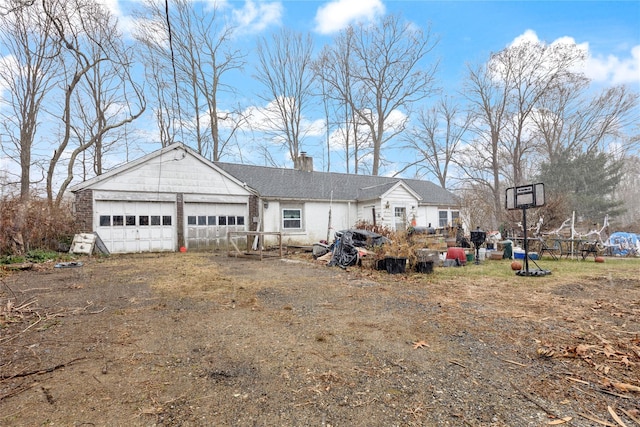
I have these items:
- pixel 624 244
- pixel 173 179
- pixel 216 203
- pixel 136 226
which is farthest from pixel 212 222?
pixel 624 244

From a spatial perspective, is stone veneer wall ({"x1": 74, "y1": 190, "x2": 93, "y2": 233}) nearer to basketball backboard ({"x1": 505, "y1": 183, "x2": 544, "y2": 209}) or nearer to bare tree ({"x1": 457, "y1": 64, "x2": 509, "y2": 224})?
basketball backboard ({"x1": 505, "y1": 183, "x2": 544, "y2": 209})

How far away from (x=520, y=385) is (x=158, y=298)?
17.7ft

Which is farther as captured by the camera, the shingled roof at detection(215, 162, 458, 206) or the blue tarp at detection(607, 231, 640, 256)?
the shingled roof at detection(215, 162, 458, 206)

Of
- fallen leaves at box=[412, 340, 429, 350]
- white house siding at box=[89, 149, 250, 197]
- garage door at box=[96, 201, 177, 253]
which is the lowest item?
fallen leaves at box=[412, 340, 429, 350]

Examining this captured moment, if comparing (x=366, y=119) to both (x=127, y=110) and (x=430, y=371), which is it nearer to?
(x=127, y=110)

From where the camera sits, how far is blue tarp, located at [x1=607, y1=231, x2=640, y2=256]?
11.8m

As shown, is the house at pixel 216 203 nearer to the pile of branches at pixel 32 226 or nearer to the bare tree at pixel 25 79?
the pile of branches at pixel 32 226

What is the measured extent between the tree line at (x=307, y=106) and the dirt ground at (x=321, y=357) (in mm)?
12769

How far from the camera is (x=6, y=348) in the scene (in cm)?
329

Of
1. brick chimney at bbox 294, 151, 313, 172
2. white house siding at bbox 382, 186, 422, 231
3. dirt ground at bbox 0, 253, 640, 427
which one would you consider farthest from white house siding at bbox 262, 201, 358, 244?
dirt ground at bbox 0, 253, 640, 427

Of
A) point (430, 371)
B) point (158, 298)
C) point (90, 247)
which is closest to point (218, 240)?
point (90, 247)

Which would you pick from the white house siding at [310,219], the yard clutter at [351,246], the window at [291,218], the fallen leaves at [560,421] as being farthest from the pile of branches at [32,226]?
the fallen leaves at [560,421]

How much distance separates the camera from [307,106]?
80.2 ft

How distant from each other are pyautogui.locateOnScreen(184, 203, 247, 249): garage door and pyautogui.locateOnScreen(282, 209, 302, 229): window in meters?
2.04
